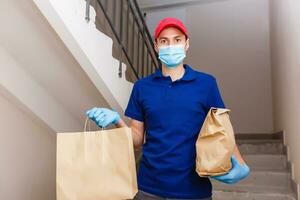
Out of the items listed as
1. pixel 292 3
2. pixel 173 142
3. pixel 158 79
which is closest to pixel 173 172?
pixel 173 142

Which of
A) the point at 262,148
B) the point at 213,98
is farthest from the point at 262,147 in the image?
the point at 213,98

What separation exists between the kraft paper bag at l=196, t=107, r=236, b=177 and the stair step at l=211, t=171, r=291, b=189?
1.37 meters

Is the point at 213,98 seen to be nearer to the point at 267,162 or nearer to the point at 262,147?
the point at 267,162

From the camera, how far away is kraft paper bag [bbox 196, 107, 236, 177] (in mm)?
1015

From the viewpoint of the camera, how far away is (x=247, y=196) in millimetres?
2090

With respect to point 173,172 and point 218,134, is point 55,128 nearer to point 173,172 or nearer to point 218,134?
point 173,172

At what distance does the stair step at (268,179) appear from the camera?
226cm

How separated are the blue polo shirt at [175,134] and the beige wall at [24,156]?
3.49 feet

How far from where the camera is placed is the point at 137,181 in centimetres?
116

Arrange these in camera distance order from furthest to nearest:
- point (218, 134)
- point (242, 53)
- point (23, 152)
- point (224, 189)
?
point (242, 53) → point (224, 189) → point (23, 152) → point (218, 134)

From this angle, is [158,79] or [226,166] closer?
[226,166]

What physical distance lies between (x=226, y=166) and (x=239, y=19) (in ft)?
11.2

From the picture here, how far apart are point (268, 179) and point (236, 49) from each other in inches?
85.6

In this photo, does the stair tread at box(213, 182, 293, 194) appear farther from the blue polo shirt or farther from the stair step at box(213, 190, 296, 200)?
the blue polo shirt
